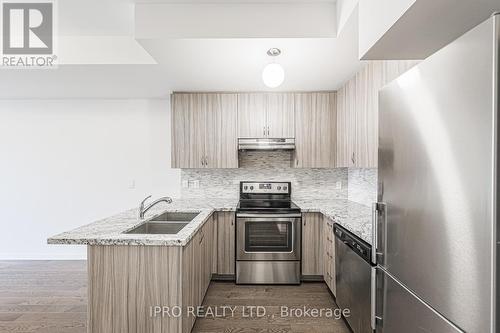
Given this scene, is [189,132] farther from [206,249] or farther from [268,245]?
[268,245]

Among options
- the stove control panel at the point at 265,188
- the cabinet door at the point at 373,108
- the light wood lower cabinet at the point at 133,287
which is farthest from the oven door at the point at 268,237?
the light wood lower cabinet at the point at 133,287

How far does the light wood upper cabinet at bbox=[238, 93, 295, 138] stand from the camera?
386cm

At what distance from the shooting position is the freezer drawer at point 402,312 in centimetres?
105

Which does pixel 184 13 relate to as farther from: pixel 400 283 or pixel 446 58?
pixel 400 283

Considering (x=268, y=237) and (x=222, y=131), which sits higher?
(x=222, y=131)

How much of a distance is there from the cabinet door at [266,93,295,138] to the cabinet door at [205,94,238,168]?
1.45ft

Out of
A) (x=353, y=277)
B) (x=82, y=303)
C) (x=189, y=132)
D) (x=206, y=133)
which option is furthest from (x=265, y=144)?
(x=82, y=303)

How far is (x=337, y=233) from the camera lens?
8.64 feet

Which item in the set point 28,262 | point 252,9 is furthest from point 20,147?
point 252,9

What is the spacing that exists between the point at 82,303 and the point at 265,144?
260cm

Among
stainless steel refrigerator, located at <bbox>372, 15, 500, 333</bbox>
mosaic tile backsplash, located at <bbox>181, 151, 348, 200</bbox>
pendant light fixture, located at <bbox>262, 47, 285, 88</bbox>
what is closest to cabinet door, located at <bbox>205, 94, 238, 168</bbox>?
mosaic tile backsplash, located at <bbox>181, 151, 348, 200</bbox>

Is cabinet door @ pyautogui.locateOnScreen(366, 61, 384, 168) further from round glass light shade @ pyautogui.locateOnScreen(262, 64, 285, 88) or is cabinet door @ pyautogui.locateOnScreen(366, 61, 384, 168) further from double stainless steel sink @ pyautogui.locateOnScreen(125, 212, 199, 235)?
double stainless steel sink @ pyautogui.locateOnScreen(125, 212, 199, 235)

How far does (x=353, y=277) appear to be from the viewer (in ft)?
7.21

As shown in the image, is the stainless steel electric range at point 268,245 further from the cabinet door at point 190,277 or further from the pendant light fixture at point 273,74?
the pendant light fixture at point 273,74
